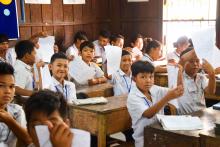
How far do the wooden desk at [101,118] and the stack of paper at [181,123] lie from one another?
1.70 ft

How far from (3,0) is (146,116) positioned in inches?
134

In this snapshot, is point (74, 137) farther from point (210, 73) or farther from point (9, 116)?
point (210, 73)

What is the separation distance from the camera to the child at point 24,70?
9.74 ft

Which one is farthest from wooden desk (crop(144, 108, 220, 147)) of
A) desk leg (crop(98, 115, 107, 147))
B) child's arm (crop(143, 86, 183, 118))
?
desk leg (crop(98, 115, 107, 147))

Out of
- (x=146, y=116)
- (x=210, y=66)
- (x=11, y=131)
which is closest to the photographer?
(x=11, y=131)

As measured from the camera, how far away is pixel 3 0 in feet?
15.5

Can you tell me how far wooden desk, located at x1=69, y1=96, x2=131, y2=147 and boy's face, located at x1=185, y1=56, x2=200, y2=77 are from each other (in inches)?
23.2

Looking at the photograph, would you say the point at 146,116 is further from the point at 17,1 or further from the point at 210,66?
the point at 17,1

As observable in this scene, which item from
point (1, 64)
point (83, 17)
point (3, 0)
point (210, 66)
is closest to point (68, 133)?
point (1, 64)

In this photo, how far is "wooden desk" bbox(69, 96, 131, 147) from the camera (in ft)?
7.88

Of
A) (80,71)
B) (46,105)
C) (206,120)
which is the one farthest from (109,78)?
(46,105)

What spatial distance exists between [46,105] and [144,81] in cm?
122

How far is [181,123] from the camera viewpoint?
6.24 feet

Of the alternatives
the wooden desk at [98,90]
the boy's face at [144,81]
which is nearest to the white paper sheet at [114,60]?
the wooden desk at [98,90]
